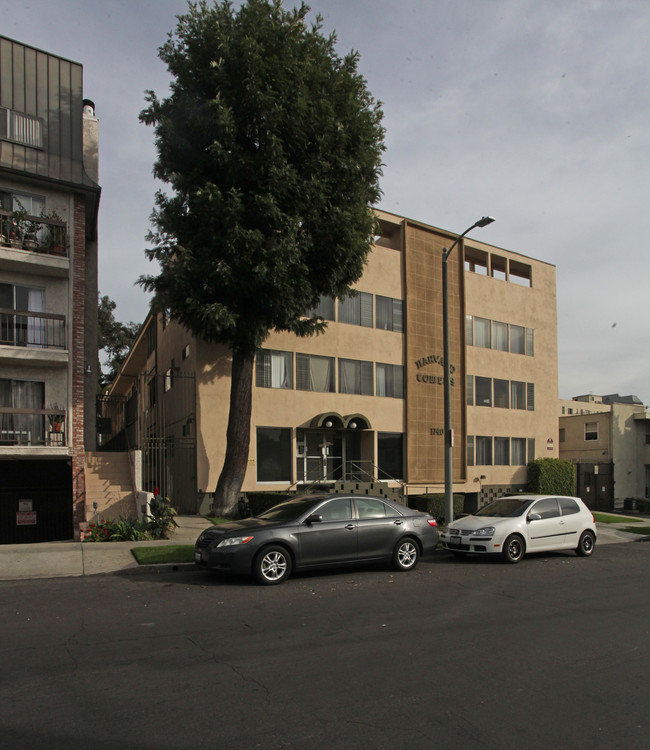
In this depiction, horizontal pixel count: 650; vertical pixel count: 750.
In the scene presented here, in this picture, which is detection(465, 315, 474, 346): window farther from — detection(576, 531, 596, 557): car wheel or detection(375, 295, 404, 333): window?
detection(576, 531, 596, 557): car wheel

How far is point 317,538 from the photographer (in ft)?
34.2

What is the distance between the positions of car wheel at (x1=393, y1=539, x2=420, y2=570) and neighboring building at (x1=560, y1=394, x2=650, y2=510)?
3055cm

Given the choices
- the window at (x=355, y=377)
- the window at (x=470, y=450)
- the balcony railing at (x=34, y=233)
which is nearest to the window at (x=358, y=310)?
the window at (x=355, y=377)

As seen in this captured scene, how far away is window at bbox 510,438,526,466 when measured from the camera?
29938 millimetres

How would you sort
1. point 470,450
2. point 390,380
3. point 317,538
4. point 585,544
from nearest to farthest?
1. point 317,538
2. point 585,544
3. point 390,380
4. point 470,450

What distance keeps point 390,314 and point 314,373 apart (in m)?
4.53

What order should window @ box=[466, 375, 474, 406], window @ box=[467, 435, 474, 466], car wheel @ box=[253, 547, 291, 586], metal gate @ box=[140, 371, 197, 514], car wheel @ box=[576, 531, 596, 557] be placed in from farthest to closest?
window @ box=[466, 375, 474, 406]
window @ box=[467, 435, 474, 466]
metal gate @ box=[140, 371, 197, 514]
car wheel @ box=[576, 531, 596, 557]
car wheel @ box=[253, 547, 291, 586]

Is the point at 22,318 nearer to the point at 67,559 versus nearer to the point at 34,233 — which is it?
the point at 34,233

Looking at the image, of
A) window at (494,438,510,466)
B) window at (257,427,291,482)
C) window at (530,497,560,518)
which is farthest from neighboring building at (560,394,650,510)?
window at (530,497,560,518)

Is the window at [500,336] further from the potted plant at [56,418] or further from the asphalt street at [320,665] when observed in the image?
the asphalt street at [320,665]

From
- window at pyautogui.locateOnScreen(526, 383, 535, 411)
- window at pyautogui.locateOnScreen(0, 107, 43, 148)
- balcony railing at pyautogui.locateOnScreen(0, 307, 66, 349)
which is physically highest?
window at pyautogui.locateOnScreen(0, 107, 43, 148)

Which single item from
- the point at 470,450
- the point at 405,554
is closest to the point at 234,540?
the point at 405,554

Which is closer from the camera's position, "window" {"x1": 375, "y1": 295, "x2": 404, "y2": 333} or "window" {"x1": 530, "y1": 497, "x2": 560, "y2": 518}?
"window" {"x1": 530, "y1": 497, "x2": 560, "y2": 518}

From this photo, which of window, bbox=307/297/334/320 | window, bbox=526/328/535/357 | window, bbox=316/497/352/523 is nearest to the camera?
window, bbox=316/497/352/523
